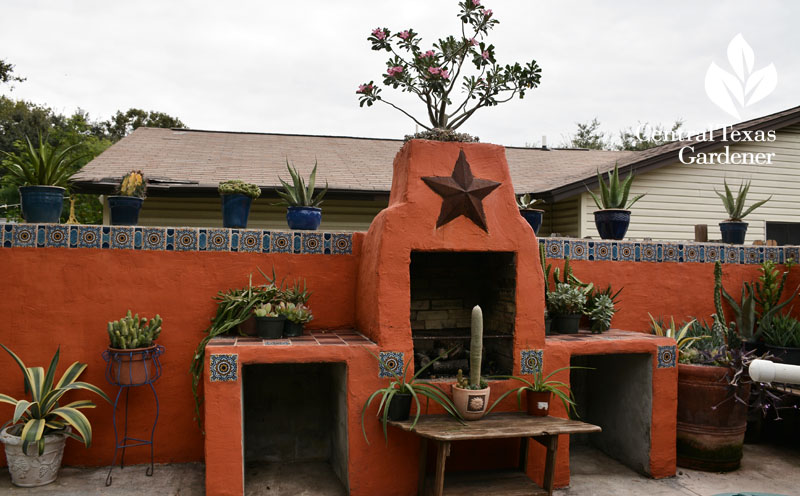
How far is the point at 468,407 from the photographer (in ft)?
14.1

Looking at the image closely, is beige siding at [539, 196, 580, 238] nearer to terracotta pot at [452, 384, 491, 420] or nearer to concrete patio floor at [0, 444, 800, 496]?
concrete patio floor at [0, 444, 800, 496]

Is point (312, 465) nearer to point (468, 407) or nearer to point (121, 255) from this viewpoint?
point (468, 407)

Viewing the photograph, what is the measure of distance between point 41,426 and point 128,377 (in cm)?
69

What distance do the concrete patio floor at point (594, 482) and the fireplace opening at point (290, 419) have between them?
0.52 m

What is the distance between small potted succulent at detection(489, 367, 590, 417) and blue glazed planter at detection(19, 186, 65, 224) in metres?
4.14

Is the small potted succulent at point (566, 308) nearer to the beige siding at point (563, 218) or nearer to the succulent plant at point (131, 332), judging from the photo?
the beige siding at point (563, 218)

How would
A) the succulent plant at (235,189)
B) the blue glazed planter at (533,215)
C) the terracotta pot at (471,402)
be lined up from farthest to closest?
the blue glazed planter at (533,215) → the succulent plant at (235,189) → the terracotta pot at (471,402)

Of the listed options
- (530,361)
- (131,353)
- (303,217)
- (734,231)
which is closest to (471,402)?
(530,361)

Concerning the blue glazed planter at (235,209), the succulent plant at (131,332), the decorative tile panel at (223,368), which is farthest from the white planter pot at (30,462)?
the blue glazed planter at (235,209)

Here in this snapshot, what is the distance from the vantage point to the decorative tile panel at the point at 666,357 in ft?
16.8

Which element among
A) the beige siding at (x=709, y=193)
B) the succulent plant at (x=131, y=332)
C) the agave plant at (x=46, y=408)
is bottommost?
the agave plant at (x=46, y=408)

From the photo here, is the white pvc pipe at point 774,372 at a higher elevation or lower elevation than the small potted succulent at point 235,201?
lower

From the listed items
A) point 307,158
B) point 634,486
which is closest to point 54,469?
point 634,486

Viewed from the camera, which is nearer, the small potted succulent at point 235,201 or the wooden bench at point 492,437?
the wooden bench at point 492,437
